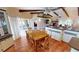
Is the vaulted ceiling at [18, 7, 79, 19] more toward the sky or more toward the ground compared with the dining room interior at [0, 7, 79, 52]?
more toward the sky

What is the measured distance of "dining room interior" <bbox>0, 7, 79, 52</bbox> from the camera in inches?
60.1

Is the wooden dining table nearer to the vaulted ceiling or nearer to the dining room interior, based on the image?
the dining room interior

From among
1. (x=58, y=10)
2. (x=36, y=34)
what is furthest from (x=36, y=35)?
(x=58, y=10)

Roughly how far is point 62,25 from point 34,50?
0.54 metres

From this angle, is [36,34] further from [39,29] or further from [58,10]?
[58,10]

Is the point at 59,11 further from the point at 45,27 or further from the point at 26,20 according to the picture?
the point at 26,20

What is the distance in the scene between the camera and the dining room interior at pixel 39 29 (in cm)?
153

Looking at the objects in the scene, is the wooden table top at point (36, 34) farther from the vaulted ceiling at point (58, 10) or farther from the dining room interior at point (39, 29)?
the vaulted ceiling at point (58, 10)

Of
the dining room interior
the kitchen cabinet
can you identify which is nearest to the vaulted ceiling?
the dining room interior

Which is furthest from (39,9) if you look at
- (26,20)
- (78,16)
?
(78,16)

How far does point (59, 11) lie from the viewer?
1.54 metres

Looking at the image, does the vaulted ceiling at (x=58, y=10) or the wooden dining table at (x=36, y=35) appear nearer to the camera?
the vaulted ceiling at (x=58, y=10)

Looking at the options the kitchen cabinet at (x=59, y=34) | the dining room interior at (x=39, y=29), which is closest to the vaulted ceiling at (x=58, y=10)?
the dining room interior at (x=39, y=29)

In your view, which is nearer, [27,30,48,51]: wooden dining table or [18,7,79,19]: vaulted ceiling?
[18,7,79,19]: vaulted ceiling
